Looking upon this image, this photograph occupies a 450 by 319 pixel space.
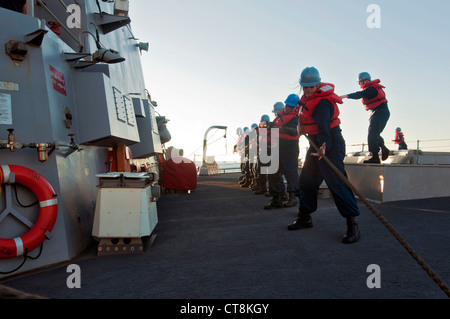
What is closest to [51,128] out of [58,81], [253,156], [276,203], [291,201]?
[58,81]

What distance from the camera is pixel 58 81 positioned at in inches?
119

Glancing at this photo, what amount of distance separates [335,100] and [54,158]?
2838mm

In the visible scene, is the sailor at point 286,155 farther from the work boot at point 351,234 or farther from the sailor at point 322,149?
the work boot at point 351,234

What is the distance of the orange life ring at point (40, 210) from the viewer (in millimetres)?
2369

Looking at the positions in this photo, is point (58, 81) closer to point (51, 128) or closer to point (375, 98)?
point (51, 128)

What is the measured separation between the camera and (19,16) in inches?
106

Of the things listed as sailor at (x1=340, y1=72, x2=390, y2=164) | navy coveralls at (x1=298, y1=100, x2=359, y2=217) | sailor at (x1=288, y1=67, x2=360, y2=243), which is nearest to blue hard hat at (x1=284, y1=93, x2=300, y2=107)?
sailor at (x1=340, y1=72, x2=390, y2=164)

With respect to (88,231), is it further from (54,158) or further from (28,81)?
(28,81)

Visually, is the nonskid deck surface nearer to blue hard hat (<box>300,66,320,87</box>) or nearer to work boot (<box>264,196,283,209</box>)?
work boot (<box>264,196,283,209</box>)

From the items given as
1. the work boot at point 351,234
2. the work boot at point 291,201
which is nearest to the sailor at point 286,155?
the work boot at point 291,201

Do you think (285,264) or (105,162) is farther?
(105,162)

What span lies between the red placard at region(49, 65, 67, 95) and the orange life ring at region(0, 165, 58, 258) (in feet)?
2.91

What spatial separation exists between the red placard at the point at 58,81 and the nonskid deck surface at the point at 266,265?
1627 millimetres
